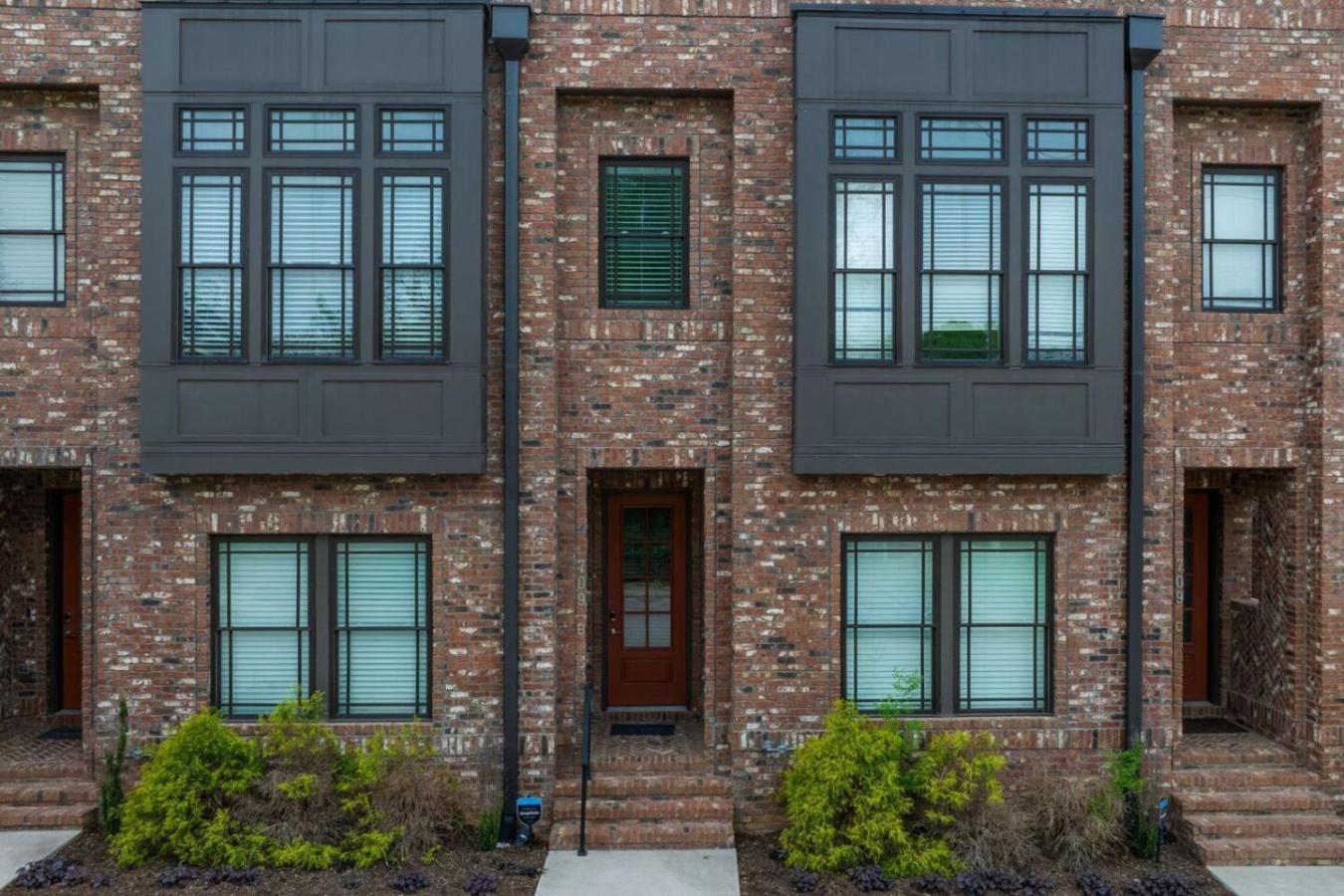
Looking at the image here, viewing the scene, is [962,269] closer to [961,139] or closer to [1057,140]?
[961,139]

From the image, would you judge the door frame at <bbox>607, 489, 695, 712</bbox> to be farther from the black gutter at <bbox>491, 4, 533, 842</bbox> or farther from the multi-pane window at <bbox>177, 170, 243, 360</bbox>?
the multi-pane window at <bbox>177, 170, 243, 360</bbox>

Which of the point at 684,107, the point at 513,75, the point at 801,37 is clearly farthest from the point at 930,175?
the point at 513,75

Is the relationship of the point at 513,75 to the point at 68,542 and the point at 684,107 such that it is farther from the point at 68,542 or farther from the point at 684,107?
the point at 68,542

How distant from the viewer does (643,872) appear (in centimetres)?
665

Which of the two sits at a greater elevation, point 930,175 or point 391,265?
point 930,175

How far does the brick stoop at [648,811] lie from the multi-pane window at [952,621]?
1598 mm

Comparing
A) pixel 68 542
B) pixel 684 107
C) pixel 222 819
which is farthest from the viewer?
pixel 68 542

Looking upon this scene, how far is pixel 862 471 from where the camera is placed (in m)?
7.31

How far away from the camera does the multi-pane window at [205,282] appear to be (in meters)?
7.25

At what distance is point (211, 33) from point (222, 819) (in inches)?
259

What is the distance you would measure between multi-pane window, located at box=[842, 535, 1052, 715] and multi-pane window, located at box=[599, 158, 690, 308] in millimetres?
3026

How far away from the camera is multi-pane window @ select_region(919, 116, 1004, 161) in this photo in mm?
7422

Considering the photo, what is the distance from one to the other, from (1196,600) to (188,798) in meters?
9.68

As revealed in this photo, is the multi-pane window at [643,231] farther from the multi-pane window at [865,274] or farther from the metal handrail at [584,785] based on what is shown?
the metal handrail at [584,785]
